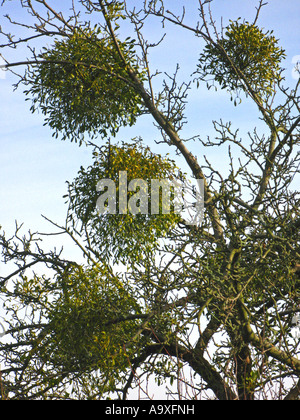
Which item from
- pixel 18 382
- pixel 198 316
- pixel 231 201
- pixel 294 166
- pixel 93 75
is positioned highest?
pixel 93 75

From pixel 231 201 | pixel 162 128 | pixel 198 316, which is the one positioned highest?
pixel 162 128

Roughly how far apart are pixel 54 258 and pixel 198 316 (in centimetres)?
223

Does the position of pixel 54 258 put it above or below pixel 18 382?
above

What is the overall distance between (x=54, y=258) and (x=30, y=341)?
0.94 metres

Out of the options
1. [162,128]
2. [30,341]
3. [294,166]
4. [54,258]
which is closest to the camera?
[294,166]

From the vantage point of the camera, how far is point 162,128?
639cm

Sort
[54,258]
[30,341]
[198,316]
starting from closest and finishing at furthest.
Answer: [198,316] < [30,341] < [54,258]
